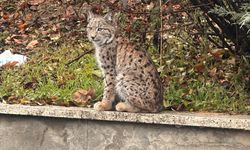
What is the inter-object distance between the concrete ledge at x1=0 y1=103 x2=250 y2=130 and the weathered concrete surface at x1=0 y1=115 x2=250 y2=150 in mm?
71

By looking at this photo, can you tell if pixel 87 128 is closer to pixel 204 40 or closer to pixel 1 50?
pixel 204 40

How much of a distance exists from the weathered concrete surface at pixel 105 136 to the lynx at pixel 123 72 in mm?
199

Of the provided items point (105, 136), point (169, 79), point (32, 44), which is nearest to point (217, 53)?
point (169, 79)

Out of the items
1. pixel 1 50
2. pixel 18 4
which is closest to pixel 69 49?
pixel 1 50

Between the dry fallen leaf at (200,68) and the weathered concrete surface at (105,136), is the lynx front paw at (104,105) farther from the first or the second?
the dry fallen leaf at (200,68)

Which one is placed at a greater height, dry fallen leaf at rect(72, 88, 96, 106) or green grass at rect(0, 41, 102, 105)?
green grass at rect(0, 41, 102, 105)

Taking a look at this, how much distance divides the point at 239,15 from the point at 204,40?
2.34 m

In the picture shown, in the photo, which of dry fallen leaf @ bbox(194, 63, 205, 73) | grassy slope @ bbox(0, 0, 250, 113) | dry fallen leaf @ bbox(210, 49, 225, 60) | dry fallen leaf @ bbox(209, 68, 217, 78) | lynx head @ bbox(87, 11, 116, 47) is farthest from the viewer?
dry fallen leaf @ bbox(210, 49, 225, 60)

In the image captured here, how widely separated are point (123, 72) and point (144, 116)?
463 millimetres

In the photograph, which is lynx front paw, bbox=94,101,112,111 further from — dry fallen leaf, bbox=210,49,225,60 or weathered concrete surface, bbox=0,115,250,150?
dry fallen leaf, bbox=210,49,225,60

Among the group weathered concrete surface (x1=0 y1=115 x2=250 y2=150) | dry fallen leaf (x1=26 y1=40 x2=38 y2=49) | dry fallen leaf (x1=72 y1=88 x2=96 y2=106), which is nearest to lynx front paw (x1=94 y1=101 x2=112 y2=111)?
weathered concrete surface (x1=0 y1=115 x2=250 y2=150)

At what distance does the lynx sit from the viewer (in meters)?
5.52

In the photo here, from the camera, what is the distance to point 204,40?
23.8 ft

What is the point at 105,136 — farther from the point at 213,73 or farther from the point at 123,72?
the point at 213,73
